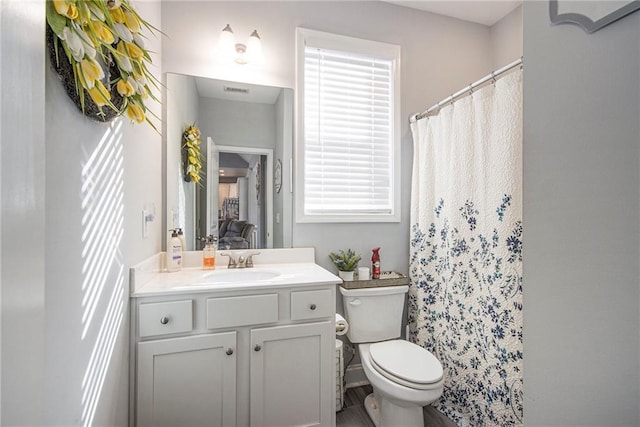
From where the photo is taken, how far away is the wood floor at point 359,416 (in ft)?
5.70

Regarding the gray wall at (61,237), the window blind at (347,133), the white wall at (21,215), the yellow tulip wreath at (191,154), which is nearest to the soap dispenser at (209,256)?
the gray wall at (61,237)

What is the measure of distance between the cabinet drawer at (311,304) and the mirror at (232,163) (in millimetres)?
547

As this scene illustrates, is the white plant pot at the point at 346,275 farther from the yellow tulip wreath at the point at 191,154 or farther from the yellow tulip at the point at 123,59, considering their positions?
the yellow tulip at the point at 123,59

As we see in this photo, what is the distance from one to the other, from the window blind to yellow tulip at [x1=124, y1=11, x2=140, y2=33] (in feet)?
3.99

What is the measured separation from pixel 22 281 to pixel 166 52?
184cm

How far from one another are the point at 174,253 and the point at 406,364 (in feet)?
4.62

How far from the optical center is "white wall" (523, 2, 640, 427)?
0.52 meters

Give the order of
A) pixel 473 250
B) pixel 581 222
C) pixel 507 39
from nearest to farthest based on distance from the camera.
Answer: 1. pixel 581 222
2. pixel 473 250
3. pixel 507 39

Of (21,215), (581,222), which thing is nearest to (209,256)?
(21,215)

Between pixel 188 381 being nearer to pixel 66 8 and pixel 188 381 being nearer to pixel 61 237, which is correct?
pixel 61 237

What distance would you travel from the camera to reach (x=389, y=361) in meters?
1.57

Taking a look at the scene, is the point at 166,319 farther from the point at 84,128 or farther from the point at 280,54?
the point at 280,54

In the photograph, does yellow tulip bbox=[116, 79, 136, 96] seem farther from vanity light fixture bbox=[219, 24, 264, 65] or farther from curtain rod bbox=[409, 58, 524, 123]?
curtain rod bbox=[409, 58, 524, 123]

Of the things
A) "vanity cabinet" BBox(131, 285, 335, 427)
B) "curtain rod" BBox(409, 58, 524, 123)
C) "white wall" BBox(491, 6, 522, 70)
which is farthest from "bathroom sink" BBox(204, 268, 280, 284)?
"white wall" BBox(491, 6, 522, 70)
